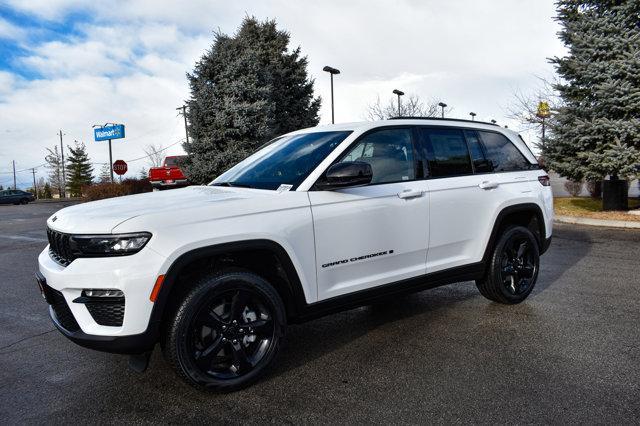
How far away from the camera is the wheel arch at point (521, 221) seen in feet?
14.8

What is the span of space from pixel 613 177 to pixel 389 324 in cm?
1123

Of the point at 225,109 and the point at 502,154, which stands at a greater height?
the point at 225,109


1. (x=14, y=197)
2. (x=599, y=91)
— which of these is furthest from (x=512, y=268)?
(x=14, y=197)

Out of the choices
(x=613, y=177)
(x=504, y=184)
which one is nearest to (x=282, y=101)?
(x=613, y=177)

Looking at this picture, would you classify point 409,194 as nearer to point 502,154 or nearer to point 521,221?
point 502,154

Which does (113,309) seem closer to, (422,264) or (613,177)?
(422,264)

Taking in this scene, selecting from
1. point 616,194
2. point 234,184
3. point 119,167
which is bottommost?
point 616,194

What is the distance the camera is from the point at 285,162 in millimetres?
3803

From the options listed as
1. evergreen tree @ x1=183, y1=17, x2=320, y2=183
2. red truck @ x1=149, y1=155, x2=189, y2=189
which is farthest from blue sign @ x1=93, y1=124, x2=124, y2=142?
evergreen tree @ x1=183, y1=17, x2=320, y2=183

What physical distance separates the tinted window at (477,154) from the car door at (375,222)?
2.51 ft

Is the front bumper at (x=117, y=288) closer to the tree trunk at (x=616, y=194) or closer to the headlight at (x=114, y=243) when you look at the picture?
the headlight at (x=114, y=243)

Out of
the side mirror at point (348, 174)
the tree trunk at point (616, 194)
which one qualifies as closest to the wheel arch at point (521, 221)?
the side mirror at point (348, 174)

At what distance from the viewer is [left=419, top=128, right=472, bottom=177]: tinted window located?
4.14m

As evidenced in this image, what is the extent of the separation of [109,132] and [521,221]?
35.1 metres
